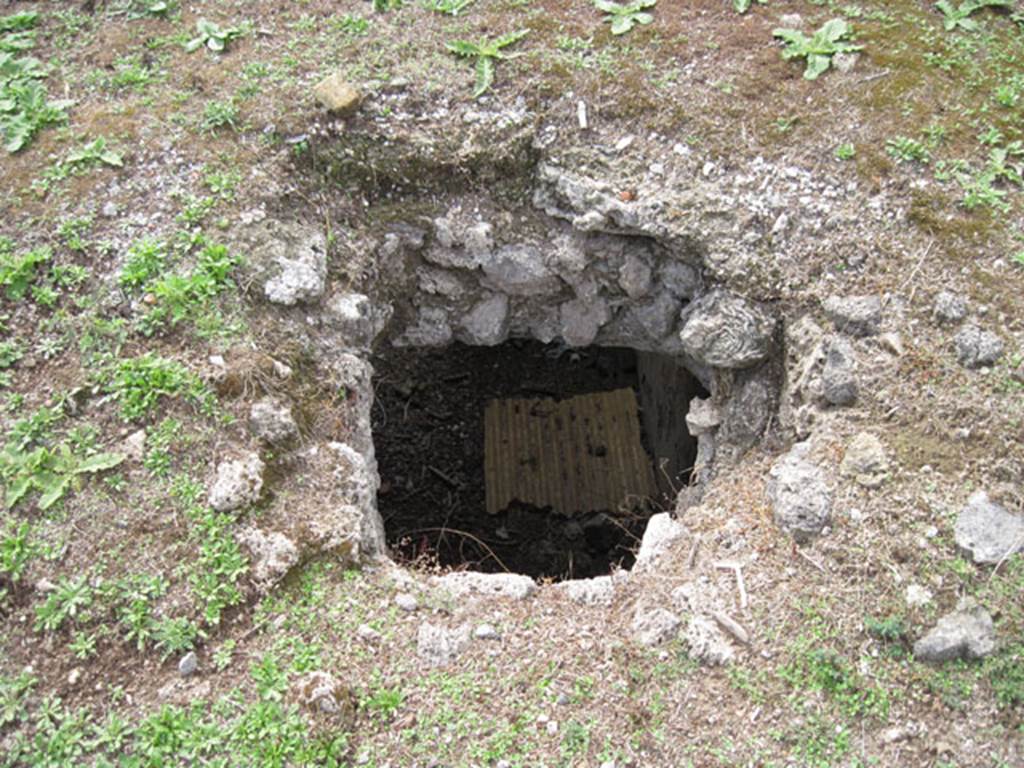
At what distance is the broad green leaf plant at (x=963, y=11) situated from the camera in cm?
688

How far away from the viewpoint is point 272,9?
7312 millimetres

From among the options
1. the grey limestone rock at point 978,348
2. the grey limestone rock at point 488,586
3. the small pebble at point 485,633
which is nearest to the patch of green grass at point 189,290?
the grey limestone rock at point 488,586

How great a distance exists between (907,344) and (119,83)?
6268 millimetres

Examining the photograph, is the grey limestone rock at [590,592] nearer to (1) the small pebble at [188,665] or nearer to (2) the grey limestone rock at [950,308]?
(1) the small pebble at [188,665]

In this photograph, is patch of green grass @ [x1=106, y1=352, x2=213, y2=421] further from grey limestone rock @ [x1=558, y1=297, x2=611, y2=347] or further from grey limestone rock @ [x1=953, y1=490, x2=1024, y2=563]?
grey limestone rock @ [x1=953, y1=490, x2=1024, y2=563]

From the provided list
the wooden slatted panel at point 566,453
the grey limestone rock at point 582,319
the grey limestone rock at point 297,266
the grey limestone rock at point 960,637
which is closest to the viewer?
the grey limestone rock at point 960,637

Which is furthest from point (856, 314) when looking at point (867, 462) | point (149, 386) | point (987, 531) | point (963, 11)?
point (149, 386)

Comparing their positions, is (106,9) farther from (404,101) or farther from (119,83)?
(404,101)

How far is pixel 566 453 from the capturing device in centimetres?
1047

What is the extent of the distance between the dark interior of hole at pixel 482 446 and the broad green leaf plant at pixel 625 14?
3.36 metres

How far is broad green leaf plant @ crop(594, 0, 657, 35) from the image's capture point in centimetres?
702

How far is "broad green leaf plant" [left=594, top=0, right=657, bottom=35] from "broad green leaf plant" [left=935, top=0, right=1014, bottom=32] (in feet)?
7.71

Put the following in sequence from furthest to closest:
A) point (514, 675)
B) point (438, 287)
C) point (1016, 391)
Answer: point (438, 287)
point (1016, 391)
point (514, 675)

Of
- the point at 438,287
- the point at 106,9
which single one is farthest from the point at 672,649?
the point at 106,9
